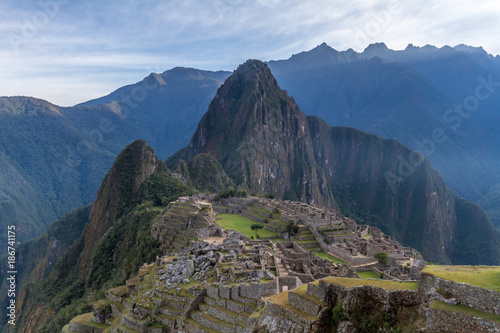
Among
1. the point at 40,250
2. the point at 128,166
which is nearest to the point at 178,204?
the point at 128,166

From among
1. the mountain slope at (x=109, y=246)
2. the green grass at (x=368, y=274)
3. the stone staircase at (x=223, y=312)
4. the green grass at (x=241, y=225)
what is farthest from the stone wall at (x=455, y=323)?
the green grass at (x=241, y=225)

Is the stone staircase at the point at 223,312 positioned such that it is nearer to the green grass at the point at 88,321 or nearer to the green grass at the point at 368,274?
the green grass at the point at 88,321

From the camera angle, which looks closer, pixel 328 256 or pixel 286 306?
pixel 286 306

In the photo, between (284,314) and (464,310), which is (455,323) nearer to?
Result: (464,310)

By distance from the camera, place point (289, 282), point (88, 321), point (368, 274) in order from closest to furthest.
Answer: point (289, 282) < point (88, 321) < point (368, 274)

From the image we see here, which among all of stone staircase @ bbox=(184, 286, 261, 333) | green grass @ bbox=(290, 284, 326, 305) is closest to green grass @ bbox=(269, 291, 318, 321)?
green grass @ bbox=(290, 284, 326, 305)

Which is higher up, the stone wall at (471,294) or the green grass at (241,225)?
the stone wall at (471,294)

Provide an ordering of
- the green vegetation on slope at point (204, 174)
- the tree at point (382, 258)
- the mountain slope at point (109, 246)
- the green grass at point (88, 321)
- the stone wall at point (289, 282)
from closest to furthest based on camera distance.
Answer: the stone wall at point (289, 282)
the green grass at point (88, 321)
the tree at point (382, 258)
the mountain slope at point (109, 246)
the green vegetation on slope at point (204, 174)

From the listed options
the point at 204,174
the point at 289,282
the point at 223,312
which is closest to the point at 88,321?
the point at 223,312
